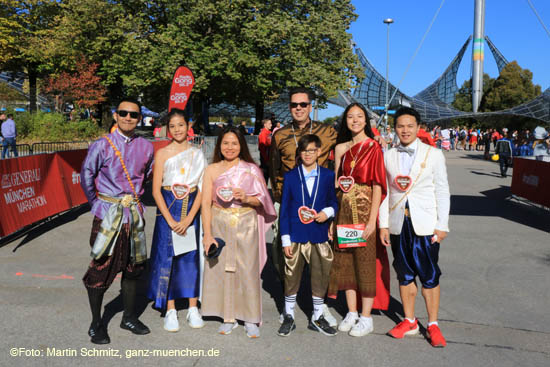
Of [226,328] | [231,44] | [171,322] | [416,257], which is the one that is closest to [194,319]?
[171,322]

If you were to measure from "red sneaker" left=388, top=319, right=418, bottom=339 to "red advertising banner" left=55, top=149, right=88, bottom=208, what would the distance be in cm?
682

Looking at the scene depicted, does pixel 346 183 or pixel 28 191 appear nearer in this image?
pixel 346 183

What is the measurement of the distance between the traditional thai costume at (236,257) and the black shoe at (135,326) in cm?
53

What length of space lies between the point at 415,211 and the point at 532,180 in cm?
796

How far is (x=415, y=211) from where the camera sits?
3.76 m

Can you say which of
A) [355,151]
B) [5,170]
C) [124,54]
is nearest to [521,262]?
[355,151]

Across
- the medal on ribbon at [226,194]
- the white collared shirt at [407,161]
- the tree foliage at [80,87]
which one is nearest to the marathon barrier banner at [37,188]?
the medal on ribbon at [226,194]

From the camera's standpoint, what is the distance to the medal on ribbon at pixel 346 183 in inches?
154

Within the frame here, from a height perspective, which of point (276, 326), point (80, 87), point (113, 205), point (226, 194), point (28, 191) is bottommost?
point (276, 326)

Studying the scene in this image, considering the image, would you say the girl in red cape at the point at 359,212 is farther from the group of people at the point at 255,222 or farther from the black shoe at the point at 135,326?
the black shoe at the point at 135,326

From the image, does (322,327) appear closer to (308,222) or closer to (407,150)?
(308,222)

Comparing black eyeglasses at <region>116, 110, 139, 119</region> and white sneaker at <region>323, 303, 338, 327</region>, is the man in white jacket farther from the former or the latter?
black eyeglasses at <region>116, 110, 139, 119</region>

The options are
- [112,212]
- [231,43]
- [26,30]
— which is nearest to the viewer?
[112,212]

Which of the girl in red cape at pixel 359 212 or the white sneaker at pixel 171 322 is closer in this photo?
the girl in red cape at pixel 359 212
